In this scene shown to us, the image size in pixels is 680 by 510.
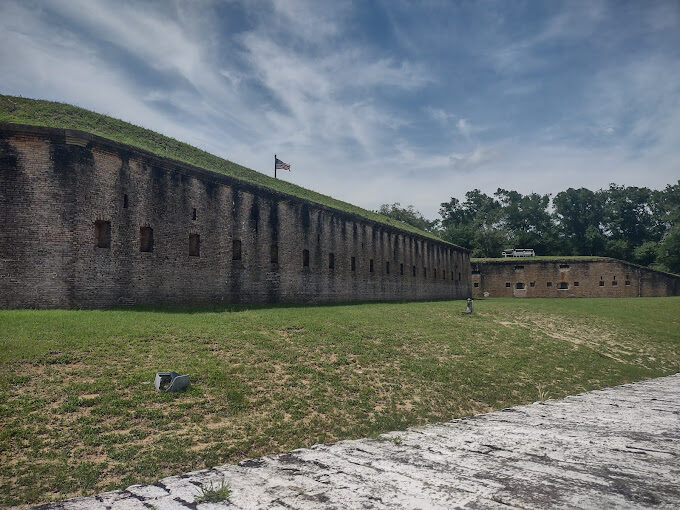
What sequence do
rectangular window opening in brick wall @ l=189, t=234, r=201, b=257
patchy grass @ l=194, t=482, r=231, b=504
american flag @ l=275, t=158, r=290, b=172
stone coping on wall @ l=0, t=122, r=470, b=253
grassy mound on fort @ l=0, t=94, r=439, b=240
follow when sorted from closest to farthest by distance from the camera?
patchy grass @ l=194, t=482, r=231, b=504 → stone coping on wall @ l=0, t=122, r=470, b=253 → grassy mound on fort @ l=0, t=94, r=439, b=240 → rectangular window opening in brick wall @ l=189, t=234, r=201, b=257 → american flag @ l=275, t=158, r=290, b=172

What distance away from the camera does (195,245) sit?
705 inches

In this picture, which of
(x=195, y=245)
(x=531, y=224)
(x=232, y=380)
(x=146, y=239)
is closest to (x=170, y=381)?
(x=232, y=380)

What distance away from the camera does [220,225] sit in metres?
18.8

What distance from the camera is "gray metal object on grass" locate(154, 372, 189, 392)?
339 inches

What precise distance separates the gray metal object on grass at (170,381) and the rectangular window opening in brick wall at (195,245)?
31.1 ft

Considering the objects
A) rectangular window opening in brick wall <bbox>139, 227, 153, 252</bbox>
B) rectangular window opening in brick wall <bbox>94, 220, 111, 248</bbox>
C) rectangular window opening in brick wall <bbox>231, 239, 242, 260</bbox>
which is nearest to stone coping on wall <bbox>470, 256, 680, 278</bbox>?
rectangular window opening in brick wall <bbox>231, 239, 242, 260</bbox>

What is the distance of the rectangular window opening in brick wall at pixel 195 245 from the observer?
699 inches

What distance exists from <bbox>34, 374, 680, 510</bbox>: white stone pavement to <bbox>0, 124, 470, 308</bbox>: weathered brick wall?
39.5 ft

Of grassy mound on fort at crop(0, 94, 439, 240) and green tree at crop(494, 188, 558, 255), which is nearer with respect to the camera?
grassy mound on fort at crop(0, 94, 439, 240)

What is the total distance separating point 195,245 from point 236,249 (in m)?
2.12

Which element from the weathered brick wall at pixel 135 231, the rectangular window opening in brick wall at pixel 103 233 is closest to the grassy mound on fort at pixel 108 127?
the weathered brick wall at pixel 135 231

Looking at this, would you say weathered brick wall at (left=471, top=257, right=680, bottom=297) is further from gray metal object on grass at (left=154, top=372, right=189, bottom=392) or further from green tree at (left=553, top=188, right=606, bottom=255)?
gray metal object on grass at (left=154, top=372, right=189, bottom=392)

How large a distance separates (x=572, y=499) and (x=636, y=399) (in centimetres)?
515

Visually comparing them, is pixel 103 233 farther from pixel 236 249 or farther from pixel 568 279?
pixel 568 279
